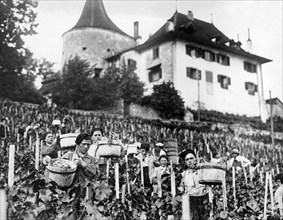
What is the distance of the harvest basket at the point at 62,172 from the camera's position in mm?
5094

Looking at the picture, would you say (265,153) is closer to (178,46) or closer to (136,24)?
(178,46)

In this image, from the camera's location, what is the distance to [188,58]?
3272 centimetres

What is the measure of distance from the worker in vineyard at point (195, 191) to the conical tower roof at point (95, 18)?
3285 cm

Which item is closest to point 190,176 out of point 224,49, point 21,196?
point 21,196

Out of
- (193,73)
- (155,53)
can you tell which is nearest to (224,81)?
(193,73)

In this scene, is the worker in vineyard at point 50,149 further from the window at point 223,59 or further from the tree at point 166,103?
the window at point 223,59

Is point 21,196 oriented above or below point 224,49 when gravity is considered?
A: below

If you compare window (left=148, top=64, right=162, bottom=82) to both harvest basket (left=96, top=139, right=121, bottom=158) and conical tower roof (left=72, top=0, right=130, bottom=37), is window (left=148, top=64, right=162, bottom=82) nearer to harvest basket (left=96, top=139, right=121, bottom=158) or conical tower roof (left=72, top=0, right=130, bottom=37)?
conical tower roof (left=72, top=0, right=130, bottom=37)

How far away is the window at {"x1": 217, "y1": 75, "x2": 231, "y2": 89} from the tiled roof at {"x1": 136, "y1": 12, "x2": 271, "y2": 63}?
6.31 ft

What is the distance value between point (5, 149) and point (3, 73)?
521 inches

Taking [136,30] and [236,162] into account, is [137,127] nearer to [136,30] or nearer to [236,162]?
[236,162]

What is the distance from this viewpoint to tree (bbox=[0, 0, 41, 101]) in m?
23.8

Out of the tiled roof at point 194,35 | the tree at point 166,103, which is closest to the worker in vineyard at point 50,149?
the tree at point 166,103

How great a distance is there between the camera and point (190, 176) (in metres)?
6.91
